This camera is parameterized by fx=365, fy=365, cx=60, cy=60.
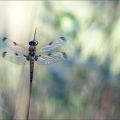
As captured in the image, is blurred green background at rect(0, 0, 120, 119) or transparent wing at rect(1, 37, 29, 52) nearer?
transparent wing at rect(1, 37, 29, 52)

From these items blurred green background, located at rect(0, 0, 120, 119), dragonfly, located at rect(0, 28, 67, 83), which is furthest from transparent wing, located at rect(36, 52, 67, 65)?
blurred green background, located at rect(0, 0, 120, 119)

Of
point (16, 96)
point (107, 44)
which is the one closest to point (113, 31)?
point (107, 44)

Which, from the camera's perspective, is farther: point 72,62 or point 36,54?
point 72,62

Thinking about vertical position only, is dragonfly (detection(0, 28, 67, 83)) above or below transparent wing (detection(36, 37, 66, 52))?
below

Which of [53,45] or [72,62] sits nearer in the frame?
[53,45]

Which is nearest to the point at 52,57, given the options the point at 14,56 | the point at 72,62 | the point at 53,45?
the point at 53,45

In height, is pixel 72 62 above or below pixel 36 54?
below

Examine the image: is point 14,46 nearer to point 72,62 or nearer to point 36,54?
point 36,54

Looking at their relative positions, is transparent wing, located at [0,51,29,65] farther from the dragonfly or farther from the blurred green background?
the blurred green background

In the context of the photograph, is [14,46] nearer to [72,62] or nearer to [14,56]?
[14,56]

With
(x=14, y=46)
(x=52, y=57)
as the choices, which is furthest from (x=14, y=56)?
(x=52, y=57)
